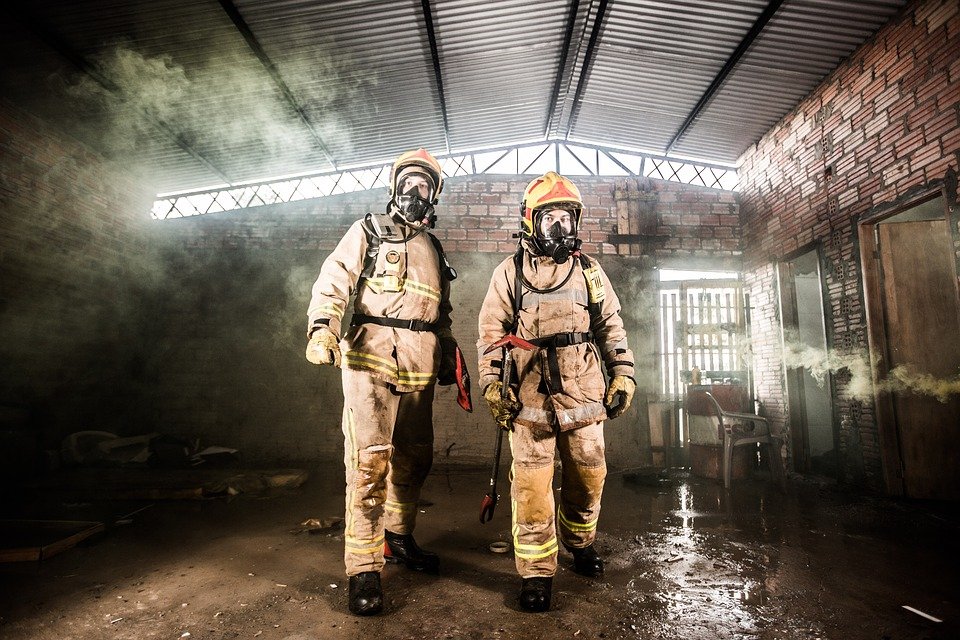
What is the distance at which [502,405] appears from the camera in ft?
8.13

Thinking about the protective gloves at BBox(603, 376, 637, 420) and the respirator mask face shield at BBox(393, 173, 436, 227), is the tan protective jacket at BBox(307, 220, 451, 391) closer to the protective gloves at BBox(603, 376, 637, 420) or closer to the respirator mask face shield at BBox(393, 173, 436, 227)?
the respirator mask face shield at BBox(393, 173, 436, 227)

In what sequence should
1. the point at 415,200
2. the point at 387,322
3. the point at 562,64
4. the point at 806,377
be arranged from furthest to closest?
the point at 806,377, the point at 562,64, the point at 415,200, the point at 387,322

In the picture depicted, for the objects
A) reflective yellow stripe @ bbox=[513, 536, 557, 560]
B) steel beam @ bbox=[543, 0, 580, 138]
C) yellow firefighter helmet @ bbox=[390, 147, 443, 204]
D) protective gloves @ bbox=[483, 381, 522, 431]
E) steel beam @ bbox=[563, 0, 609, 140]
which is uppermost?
steel beam @ bbox=[563, 0, 609, 140]

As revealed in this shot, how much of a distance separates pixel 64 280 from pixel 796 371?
1019 cm

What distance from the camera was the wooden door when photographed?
453 cm

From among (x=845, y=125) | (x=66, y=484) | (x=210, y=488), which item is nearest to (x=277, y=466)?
(x=210, y=488)

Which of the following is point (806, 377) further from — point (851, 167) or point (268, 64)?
point (268, 64)

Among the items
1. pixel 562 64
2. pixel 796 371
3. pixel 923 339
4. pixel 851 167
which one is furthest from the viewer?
pixel 796 371

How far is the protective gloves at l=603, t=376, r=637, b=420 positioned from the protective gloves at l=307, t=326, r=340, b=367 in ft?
5.23

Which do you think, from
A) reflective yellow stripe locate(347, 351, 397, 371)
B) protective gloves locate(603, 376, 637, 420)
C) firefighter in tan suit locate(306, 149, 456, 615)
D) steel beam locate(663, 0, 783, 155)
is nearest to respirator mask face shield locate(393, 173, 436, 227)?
firefighter in tan suit locate(306, 149, 456, 615)

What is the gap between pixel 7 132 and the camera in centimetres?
550

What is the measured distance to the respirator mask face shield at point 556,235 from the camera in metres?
2.70

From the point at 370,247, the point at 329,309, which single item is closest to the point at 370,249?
the point at 370,247

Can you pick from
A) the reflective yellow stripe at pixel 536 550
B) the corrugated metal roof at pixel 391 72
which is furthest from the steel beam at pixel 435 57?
the reflective yellow stripe at pixel 536 550
